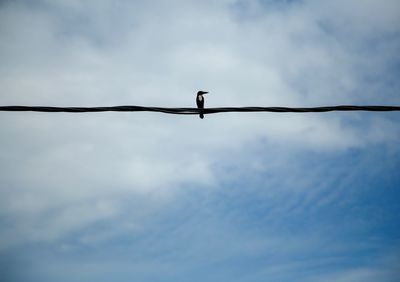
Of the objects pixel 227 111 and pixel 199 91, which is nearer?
pixel 227 111

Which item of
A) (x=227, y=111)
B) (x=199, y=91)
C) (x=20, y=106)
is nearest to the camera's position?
(x=20, y=106)

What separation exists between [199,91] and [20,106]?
7.90 m

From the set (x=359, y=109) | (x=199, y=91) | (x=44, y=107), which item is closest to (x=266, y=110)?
(x=359, y=109)

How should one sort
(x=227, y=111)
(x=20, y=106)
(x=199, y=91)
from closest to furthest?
(x=20, y=106) → (x=227, y=111) → (x=199, y=91)

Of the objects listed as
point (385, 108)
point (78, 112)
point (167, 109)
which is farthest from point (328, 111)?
point (78, 112)

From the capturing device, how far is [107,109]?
4668 mm

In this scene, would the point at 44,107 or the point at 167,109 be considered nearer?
the point at 44,107

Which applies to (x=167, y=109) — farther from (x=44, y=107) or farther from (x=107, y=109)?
(x=44, y=107)

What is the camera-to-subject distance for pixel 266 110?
193 inches

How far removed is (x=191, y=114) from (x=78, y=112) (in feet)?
4.74

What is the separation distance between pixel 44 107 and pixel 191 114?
1851mm

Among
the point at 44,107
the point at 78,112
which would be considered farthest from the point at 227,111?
the point at 44,107

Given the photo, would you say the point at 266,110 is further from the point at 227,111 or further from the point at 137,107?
the point at 137,107

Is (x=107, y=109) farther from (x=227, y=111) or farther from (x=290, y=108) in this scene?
(x=290, y=108)
